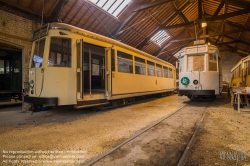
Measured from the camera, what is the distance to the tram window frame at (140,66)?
7529 mm

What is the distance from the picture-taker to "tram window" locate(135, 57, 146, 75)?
7.56 meters

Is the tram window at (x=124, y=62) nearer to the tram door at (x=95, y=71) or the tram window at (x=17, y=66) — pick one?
the tram door at (x=95, y=71)

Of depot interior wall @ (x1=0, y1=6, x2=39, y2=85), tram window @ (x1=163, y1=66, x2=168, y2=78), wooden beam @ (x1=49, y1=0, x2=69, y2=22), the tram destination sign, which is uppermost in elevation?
wooden beam @ (x1=49, y1=0, x2=69, y2=22)

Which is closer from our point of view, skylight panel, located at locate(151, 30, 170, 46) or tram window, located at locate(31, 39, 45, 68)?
tram window, located at locate(31, 39, 45, 68)

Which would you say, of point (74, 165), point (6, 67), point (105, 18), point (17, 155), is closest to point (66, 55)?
point (17, 155)

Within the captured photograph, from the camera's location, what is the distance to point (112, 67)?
19.2 feet

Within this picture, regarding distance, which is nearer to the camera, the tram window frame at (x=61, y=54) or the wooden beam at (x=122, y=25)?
the tram window frame at (x=61, y=54)

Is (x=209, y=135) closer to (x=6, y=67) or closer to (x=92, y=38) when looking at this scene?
(x=92, y=38)

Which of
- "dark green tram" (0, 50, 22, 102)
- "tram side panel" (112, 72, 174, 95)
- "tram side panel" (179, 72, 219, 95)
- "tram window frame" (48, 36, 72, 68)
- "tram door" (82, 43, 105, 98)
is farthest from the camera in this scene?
"dark green tram" (0, 50, 22, 102)

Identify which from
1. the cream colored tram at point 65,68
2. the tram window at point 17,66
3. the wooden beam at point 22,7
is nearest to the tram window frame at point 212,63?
the cream colored tram at point 65,68

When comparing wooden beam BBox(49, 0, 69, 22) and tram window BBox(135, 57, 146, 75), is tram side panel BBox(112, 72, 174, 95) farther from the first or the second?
wooden beam BBox(49, 0, 69, 22)

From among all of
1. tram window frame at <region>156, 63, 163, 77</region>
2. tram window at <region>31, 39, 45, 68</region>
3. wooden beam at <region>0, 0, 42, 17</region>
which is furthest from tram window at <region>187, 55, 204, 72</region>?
wooden beam at <region>0, 0, 42, 17</region>

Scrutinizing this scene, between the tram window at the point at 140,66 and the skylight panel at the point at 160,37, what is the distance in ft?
29.9

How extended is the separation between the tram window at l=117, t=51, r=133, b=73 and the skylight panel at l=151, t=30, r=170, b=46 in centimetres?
1041
